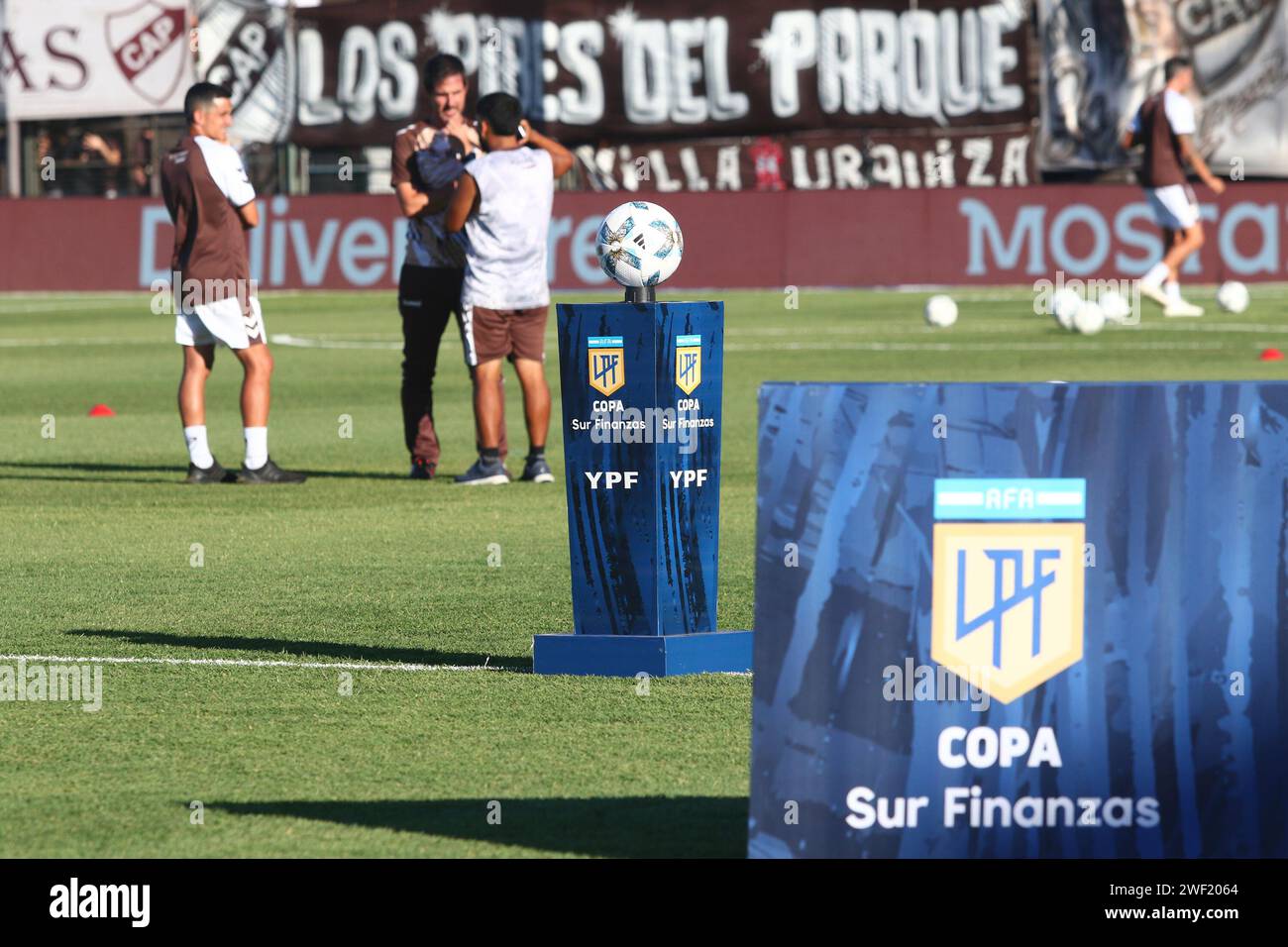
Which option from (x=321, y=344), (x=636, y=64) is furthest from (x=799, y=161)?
(x=321, y=344)

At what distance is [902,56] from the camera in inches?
1426

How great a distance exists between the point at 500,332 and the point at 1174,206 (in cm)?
1406

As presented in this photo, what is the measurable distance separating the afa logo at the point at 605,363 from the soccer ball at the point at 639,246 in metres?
0.36

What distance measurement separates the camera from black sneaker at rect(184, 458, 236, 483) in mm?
13500

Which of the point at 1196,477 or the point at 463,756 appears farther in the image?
the point at 463,756

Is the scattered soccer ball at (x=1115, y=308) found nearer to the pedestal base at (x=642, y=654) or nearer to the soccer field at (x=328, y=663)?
the soccer field at (x=328, y=663)

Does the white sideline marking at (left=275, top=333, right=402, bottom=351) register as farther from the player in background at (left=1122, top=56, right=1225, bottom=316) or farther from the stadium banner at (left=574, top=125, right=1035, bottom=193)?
the stadium banner at (left=574, top=125, right=1035, bottom=193)

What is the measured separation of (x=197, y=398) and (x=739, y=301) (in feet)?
59.4

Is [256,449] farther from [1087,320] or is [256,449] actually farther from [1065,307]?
[1065,307]

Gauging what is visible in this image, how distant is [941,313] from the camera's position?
25.2m

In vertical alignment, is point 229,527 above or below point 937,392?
below
